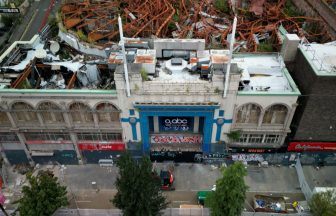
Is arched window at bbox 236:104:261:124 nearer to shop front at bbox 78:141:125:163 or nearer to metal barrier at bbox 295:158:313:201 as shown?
metal barrier at bbox 295:158:313:201

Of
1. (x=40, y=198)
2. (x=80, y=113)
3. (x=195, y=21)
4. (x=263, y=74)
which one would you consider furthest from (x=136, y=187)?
(x=195, y=21)

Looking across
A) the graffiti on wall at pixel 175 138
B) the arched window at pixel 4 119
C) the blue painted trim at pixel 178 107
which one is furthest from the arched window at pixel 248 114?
the arched window at pixel 4 119

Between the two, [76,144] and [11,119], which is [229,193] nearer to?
[76,144]

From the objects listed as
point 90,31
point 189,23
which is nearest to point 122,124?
point 90,31

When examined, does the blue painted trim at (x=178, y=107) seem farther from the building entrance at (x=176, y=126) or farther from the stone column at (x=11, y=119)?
the stone column at (x=11, y=119)

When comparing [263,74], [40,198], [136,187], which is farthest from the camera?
[263,74]

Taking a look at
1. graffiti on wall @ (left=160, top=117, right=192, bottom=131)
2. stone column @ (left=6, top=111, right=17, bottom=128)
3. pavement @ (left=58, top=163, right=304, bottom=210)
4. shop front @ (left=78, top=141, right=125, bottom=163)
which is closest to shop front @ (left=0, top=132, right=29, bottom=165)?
stone column @ (left=6, top=111, right=17, bottom=128)
